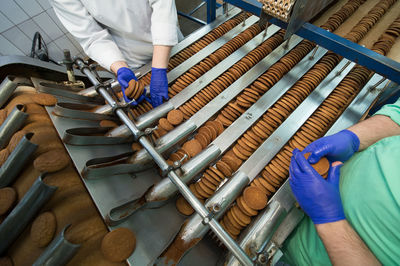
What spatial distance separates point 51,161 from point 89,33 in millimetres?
1333

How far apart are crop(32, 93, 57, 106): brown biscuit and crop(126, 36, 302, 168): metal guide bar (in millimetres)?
673

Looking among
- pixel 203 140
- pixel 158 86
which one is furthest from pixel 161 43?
pixel 203 140

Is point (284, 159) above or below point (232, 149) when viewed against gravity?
below

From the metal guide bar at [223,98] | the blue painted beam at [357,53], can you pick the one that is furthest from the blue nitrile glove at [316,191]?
the blue painted beam at [357,53]

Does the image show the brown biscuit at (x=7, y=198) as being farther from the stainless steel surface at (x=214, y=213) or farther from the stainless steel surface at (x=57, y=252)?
the stainless steel surface at (x=214, y=213)

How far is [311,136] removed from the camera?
4.49 feet

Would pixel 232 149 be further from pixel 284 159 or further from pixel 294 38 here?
pixel 294 38

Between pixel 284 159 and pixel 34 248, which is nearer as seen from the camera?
pixel 34 248

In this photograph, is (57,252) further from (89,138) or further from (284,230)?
(284,230)

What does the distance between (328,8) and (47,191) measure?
11.1ft

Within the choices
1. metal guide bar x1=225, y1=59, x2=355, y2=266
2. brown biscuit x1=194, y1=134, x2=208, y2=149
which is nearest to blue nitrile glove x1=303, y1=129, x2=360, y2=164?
metal guide bar x1=225, y1=59, x2=355, y2=266

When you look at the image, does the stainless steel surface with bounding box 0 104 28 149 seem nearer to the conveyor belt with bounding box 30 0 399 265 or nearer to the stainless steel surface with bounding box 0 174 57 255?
the conveyor belt with bounding box 30 0 399 265

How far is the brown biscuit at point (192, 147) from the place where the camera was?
128 centimetres

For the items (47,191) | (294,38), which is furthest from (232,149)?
(294,38)
